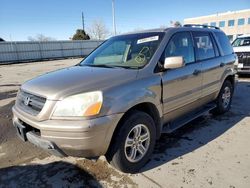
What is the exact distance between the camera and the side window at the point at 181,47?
3.62 meters

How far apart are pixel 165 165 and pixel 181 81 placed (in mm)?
1270

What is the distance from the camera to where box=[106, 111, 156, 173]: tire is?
284 cm

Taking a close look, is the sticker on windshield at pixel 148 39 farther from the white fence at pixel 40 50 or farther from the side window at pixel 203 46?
the white fence at pixel 40 50

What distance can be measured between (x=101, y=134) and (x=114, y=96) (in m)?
0.44

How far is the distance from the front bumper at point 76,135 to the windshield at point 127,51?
43.2 inches

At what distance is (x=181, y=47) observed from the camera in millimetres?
3861

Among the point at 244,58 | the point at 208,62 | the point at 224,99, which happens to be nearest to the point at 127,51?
the point at 208,62

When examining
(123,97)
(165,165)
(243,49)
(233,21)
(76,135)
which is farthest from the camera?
(233,21)

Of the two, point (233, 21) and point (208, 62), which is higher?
point (233, 21)

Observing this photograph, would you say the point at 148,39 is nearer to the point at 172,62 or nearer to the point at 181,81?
the point at 172,62

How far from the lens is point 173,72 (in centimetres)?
352

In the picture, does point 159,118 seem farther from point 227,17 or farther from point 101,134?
point 227,17

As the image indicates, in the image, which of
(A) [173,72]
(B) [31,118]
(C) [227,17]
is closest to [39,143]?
(B) [31,118]

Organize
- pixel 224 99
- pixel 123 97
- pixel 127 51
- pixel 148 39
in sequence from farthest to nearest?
pixel 224 99 < pixel 127 51 < pixel 148 39 < pixel 123 97
